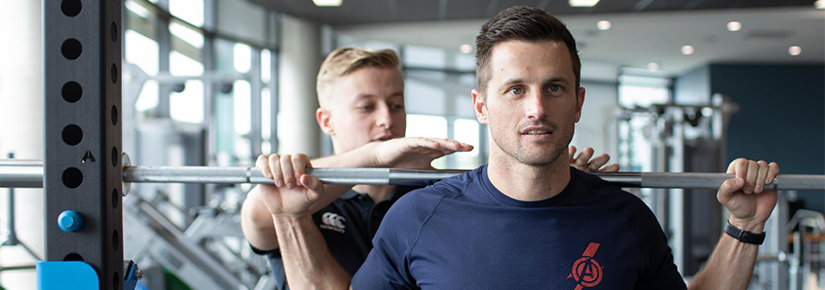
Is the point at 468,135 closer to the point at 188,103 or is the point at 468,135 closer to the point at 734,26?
the point at 734,26

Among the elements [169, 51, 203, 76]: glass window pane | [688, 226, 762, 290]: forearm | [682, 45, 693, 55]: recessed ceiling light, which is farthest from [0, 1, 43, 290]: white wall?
[682, 45, 693, 55]: recessed ceiling light

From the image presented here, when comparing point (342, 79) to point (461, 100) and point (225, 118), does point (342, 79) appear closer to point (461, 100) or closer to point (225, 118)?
point (225, 118)

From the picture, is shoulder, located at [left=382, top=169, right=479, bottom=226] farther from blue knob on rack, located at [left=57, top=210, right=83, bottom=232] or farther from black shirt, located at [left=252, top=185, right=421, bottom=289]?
blue knob on rack, located at [left=57, top=210, right=83, bottom=232]

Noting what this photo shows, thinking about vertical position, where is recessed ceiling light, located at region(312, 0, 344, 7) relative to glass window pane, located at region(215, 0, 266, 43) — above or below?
above

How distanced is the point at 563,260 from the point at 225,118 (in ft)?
17.9

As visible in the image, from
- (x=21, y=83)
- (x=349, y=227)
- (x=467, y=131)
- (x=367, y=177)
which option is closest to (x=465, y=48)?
(x=467, y=131)

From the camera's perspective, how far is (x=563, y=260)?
95 centimetres

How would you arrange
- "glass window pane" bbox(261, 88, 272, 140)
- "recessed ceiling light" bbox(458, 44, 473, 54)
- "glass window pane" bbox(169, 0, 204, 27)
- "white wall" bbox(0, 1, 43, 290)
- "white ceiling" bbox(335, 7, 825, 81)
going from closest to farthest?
"white wall" bbox(0, 1, 43, 290), "glass window pane" bbox(169, 0, 204, 27), "white ceiling" bbox(335, 7, 825, 81), "glass window pane" bbox(261, 88, 272, 140), "recessed ceiling light" bbox(458, 44, 473, 54)

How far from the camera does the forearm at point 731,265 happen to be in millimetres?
1062

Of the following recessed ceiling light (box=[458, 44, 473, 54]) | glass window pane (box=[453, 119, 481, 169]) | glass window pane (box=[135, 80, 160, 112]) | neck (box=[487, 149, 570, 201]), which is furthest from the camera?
glass window pane (box=[453, 119, 481, 169])

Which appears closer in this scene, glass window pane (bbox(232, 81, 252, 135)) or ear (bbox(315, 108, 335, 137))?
ear (bbox(315, 108, 335, 137))

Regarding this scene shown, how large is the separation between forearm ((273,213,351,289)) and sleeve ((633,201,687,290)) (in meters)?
0.58

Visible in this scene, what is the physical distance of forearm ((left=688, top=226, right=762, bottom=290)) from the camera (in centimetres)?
106

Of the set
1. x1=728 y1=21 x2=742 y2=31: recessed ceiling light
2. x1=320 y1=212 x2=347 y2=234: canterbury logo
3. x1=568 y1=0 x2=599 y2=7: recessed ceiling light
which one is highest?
x1=568 y1=0 x2=599 y2=7: recessed ceiling light
